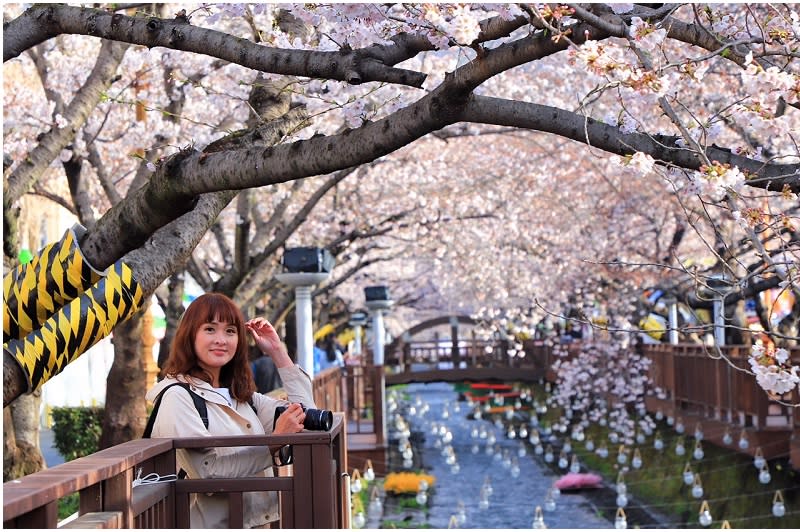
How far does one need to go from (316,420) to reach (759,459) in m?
11.8

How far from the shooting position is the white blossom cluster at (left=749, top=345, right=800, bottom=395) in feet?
13.5

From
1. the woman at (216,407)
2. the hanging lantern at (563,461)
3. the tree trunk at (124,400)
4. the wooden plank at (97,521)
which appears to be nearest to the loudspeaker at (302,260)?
the tree trunk at (124,400)

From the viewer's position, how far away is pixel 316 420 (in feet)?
13.6

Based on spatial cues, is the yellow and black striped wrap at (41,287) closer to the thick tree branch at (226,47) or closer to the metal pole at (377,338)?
the thick tree branch at (226,47)

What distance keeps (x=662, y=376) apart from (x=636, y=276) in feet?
A: 6.67

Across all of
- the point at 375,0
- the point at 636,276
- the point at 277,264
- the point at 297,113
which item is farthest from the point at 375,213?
the point at 375,0

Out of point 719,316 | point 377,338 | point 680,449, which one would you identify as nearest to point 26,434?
point 719,316

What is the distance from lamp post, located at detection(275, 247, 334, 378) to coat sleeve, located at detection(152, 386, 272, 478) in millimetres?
5308

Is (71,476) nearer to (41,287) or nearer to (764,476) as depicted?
(41,287)

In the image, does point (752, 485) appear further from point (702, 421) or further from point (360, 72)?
point (360, 72)

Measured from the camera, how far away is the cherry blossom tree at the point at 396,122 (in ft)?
12.1

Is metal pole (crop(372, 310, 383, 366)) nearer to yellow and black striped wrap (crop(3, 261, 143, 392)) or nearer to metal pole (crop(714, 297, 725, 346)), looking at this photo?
metal pole (crop(714, 297, 725, 346))

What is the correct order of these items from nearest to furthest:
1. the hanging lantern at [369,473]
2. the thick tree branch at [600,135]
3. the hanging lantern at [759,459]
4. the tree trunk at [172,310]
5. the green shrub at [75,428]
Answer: the thick tree branch at [600,135]
the tree trunk at [172,310]
the hanging lantern at [759,459]
the green shrub at [75,428]
the hanging lantern at [369,473]

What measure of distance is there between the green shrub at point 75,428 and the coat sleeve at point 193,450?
478 inches
